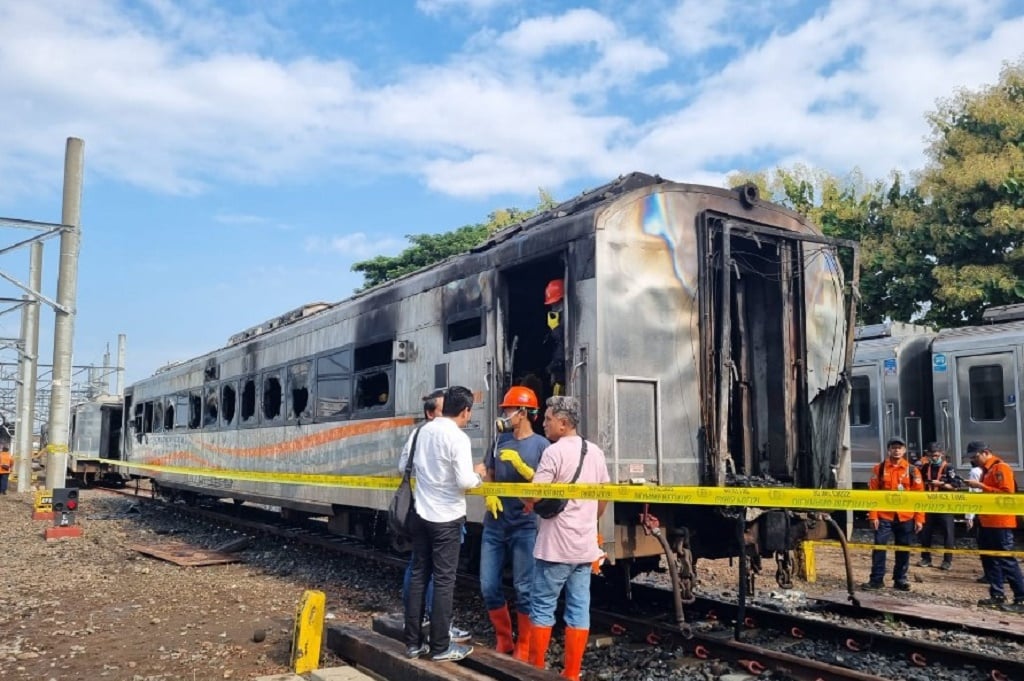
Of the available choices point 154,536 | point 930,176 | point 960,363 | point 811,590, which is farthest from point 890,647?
point 930,176

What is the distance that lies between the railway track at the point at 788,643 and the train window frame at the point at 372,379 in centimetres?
325

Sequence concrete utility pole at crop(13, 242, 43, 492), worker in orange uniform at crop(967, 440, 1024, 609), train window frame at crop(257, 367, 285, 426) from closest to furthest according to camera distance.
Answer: worker in orange uniform at crop(967, 440, 1024, 609) → train window frame at crop(257, 367, 285, 426) → concrete utility pole at crop(13, 242, 43, 492)

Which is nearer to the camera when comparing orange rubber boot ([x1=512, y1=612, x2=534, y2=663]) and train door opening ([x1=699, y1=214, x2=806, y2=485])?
orange rubber boot ([x1=512, y1=612, x2=534, y2=663])

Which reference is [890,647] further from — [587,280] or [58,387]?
[58,387]

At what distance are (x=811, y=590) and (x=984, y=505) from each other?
17.7 feet

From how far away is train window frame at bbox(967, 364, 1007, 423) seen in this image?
41.6ft

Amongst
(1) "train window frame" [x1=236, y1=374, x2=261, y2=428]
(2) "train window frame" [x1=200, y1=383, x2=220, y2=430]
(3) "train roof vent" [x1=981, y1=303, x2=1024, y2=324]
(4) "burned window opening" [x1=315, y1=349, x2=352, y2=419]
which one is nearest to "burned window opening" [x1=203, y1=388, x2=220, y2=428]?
(2) "train window frame" [x1=200, y1=383, x2=220, y2=430]

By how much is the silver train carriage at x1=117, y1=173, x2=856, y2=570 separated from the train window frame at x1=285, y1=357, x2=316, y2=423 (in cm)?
84

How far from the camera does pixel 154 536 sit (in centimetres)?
1391

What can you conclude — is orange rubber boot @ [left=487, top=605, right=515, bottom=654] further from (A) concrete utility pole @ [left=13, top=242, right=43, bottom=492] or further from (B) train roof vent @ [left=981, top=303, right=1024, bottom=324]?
(A) concrete utility pole @ [left=13, top=242, right=43, bottom=492]

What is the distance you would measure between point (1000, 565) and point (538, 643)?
5.59 m

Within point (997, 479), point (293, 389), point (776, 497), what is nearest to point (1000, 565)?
point (997, 479)

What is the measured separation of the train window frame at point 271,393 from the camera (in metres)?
11.7

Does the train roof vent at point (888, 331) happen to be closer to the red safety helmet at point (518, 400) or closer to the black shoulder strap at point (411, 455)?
the red safety helmet at point (518, 400)
